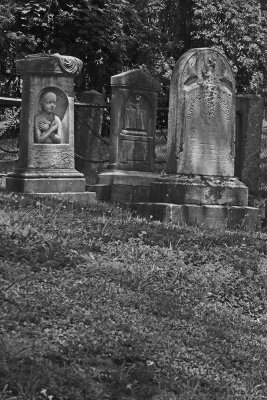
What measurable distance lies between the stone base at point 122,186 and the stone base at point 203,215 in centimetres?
295

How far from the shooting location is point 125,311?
6.70m

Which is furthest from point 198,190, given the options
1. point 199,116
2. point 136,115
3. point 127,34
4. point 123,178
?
point 127,34

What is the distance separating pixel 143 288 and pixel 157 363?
5.33ft

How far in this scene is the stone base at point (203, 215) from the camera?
11.5m

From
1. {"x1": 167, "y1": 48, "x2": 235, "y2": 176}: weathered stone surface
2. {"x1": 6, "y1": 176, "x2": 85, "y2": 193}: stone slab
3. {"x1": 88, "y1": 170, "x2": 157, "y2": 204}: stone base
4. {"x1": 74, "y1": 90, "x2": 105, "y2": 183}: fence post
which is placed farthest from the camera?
{"x1": 74, "y1": 90, "x2": 105, "y2": 183}: fence post

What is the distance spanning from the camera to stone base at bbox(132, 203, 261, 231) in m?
11.5

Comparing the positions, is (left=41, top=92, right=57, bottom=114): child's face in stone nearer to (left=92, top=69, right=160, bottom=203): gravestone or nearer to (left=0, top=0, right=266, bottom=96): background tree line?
(left=92, top=69, right=160, bottom=203): gravestone

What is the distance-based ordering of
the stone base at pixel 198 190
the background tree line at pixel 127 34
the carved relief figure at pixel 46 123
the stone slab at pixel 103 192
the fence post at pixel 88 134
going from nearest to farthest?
the stone base at pixel 198 190 → the carved relief figure at pixel 46 123 → the stone slab at pixel 103 192 → the fence post at pixel 88 134 → the background tree line at pixel 127 34

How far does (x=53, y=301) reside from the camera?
252 inches

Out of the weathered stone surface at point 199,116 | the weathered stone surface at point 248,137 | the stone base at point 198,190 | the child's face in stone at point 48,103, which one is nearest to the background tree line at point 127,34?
the weathered stone surface at point 248,137

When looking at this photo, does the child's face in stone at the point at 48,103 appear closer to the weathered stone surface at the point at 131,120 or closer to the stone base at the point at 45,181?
the stone base at the point at 45,181

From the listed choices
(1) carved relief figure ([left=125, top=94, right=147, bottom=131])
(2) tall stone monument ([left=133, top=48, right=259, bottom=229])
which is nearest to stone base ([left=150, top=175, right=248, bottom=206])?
(2) tall stone monument ([left=133, top=48, right=259, bottom=229])

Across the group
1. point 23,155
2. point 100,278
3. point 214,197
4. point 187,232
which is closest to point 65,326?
point 100,278

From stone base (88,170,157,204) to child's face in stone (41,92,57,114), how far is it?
1.76 metres
